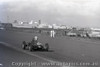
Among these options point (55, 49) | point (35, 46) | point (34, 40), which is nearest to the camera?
point (34, 40)

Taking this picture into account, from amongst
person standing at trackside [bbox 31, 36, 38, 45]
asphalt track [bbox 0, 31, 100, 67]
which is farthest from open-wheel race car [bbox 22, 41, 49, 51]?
asphalt track [bbox 0, 31, 100, 67]

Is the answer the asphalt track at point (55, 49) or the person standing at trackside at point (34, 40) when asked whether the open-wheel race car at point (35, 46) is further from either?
the asphalt track at point (55, 49)

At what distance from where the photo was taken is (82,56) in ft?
35.7

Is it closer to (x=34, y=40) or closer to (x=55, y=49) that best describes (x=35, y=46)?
(x=34, y=40)

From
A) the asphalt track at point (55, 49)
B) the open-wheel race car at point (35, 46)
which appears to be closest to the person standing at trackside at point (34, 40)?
the open-wheel race car at point (35, 46)

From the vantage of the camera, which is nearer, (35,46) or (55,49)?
(55,49)

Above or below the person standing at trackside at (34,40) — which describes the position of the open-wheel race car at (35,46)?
below

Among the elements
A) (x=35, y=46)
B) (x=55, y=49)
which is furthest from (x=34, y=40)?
(x=55, y=49)

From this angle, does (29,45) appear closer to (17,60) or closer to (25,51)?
(25,51)

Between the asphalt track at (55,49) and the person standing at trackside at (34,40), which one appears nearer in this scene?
the asphalt track at (55,49)

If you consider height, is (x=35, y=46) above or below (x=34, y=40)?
below

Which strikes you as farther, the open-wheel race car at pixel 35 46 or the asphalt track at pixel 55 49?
the open-wheel race car at pixel 35 46

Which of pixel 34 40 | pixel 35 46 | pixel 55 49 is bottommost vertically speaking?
pixel 55 49

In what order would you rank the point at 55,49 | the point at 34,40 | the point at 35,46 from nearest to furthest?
the point at 34,40, the point at 55,49, the point at 35,46
